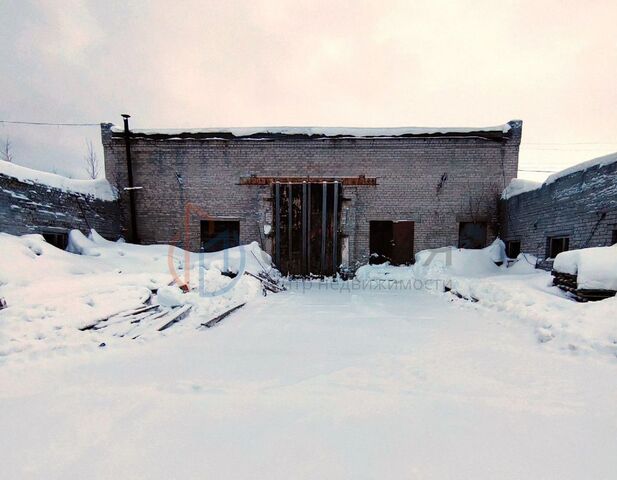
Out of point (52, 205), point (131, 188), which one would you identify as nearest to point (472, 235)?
point (131, 188)

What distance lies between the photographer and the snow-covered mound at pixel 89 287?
3.23 meters

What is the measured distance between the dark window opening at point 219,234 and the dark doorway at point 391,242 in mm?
5367

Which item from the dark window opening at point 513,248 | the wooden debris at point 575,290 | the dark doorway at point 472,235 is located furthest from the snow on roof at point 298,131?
the wooden debris at point 575,290

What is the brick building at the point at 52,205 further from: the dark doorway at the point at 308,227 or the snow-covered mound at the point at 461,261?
the snow-covered mound at the point at 461,261

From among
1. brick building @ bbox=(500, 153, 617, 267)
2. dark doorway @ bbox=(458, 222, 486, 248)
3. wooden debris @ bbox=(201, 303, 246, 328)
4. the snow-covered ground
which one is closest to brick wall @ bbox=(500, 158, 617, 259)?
brick building @ bbox=(500, 153, 617, 267)

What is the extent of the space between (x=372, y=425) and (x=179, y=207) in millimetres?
10628

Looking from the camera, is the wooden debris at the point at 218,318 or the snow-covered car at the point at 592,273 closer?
the wooden debris at the point at 218,318

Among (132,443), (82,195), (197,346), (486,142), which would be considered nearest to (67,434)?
(132,443)

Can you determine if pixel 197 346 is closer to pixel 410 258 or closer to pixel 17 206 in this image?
pixel 17 206

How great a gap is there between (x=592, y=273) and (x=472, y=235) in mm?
6345

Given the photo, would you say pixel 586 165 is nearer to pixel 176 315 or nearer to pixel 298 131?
pixel 298 131

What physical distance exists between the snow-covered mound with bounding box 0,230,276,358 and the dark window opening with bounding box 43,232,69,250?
0.22 metres

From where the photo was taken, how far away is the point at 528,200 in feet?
28.3

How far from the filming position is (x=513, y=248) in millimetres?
9609
